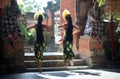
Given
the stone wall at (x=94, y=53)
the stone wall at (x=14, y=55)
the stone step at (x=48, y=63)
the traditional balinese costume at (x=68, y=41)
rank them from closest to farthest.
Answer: the stone wall at (x=14, y=55) → the traditional balinese costume at (x=68, y=41) → the stone step at (x=48, y=63) → the stone wall at (x=94, y=53)

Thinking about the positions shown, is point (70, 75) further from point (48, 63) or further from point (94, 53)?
point (94, 53)

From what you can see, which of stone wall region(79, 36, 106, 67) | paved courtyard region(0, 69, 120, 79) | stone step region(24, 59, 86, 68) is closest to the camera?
paved courtyard region(0, 69, 120, 79)

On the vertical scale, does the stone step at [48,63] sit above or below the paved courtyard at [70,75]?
above

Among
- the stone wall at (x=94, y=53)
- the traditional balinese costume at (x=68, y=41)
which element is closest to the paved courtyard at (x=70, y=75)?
the traditional balinese costume at (x=68, y=41)

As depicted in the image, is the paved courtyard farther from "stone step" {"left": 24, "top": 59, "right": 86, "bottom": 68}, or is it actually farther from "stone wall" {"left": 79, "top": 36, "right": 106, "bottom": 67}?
"stone wall" {"left": 79, "top": 36, "right": 106, "bottom": 67}

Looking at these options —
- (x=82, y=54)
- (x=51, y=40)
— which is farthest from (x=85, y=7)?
(x=51, y=40)

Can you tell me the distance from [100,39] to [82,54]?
1018 millimetres

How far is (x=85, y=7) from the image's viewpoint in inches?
520

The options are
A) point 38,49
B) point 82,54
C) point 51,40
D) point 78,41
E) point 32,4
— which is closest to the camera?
point 38,49

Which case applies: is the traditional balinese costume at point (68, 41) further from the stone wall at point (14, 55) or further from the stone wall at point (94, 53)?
the stone wall at point (14, 55)

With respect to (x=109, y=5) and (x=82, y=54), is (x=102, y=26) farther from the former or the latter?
(x=109, y=5)

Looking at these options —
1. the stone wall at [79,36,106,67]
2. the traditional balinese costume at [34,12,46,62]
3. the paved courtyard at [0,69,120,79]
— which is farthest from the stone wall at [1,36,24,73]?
the stone wall at [79,36,106,67]

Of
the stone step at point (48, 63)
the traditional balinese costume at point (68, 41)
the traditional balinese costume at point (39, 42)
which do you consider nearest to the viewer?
the traditional balinese costume at point (39, 42)

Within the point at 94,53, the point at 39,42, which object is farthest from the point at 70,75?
the point at 94,53
